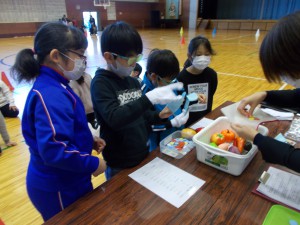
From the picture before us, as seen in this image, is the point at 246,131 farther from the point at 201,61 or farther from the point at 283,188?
the point at 201,61

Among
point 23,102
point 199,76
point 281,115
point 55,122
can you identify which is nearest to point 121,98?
point 55,122

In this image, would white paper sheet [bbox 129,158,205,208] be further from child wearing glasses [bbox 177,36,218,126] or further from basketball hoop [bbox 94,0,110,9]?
basketball hoop [bbox 94,0,110,9]

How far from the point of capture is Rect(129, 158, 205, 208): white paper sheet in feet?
2.71

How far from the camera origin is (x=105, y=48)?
104 cm

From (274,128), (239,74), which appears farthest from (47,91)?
(239,74)

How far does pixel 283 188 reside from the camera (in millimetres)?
846

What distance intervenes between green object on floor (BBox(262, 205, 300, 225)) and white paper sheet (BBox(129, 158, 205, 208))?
0.25 meters

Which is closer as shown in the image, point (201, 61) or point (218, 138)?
point (218, 138)

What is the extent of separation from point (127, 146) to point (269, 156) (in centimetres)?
62

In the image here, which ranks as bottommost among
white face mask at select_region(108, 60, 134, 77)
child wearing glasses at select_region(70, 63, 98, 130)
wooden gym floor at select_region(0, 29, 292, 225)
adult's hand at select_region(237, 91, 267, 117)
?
wooden gym floor at select_region(0, 29, 292, 225)

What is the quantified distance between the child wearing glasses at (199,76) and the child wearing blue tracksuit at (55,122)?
954mm

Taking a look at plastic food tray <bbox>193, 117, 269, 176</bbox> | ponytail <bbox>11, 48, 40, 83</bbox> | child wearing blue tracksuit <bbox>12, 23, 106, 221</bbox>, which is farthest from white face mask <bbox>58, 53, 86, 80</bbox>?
plastic food tray <bbox>193, 117, 269, 176</bbox>

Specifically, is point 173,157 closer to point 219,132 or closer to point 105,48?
point 219,132

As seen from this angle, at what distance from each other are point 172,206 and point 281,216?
355 millimetres
